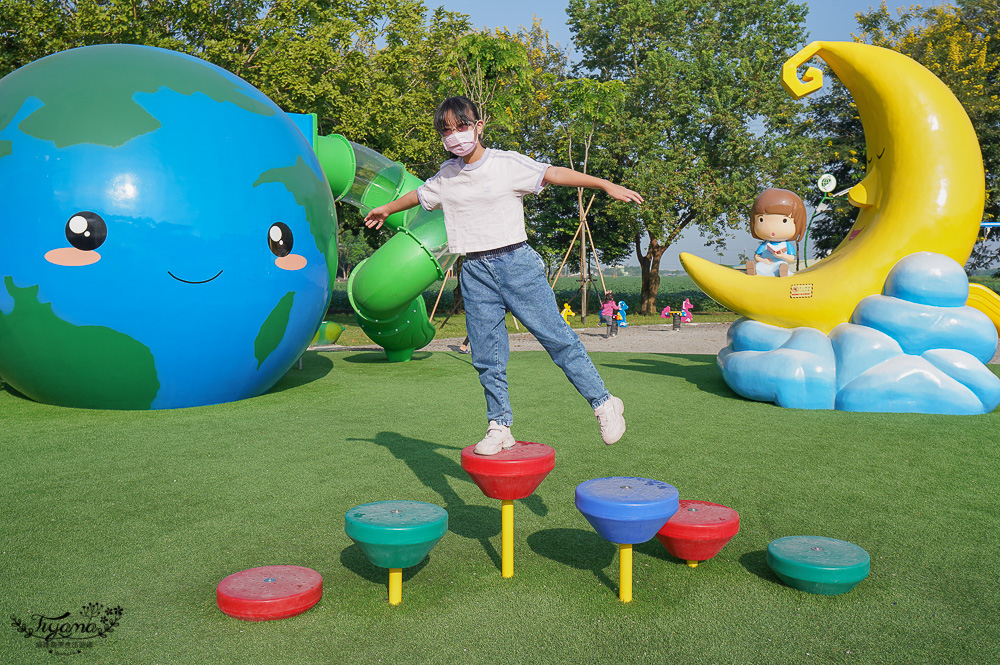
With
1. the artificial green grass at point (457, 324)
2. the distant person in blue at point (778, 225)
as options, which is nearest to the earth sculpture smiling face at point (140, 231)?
the distant person in blue at point (778, 225)

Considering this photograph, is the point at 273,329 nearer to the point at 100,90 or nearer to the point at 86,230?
the point at 86,230

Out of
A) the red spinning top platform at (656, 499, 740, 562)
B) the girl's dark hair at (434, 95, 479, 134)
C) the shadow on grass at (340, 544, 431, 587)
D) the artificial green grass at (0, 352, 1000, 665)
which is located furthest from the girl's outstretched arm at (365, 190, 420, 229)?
the red spinning top platform at (656, 499, 740, 562)

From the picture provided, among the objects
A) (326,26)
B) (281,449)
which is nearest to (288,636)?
(281,449)

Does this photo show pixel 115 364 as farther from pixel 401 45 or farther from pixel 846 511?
pixel 401 45

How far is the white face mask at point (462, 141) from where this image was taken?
11.8 ft

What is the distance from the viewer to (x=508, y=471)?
3131 millimetres

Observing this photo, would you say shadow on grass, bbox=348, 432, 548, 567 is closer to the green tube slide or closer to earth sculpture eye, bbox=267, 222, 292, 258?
earth sculpture eye, bbox=267, 222, 292, 258

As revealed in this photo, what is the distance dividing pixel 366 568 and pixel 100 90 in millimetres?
5317

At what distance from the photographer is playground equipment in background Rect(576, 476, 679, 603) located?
277cm

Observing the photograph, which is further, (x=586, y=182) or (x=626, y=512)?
(x=586, y=182)

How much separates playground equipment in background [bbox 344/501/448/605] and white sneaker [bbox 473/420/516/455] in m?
0.46

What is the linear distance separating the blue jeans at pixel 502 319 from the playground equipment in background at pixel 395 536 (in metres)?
0.89

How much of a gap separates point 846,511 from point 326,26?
18.1 m

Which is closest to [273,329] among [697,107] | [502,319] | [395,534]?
[502,319]
